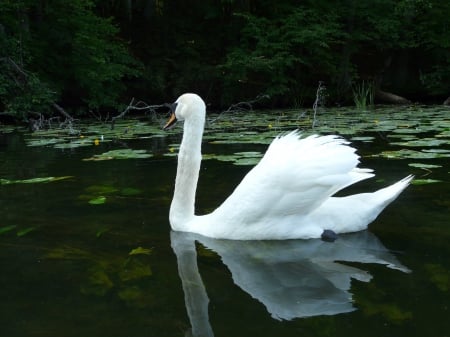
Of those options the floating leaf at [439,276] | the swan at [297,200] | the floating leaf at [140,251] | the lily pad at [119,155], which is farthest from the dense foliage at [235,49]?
the floating leaf at [439,276]

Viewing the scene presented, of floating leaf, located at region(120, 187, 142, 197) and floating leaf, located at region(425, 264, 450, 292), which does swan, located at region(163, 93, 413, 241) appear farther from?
floating leaf, located at region(120, 187, 142, 197)

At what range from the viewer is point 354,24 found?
22172 millimetres

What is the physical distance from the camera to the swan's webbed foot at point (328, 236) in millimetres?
3621

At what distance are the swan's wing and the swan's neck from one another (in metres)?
0.35

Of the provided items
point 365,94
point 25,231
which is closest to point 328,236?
point 25,231

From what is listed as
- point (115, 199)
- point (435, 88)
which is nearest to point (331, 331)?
point (115, 199)

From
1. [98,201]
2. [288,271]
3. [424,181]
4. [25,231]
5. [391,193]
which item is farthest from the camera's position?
[424,181]

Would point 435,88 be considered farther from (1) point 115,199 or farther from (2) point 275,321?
(2) point 275,321

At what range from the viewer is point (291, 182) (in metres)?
3.58

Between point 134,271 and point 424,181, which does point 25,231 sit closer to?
point 134,271

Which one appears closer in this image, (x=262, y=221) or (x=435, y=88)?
(x=262, y=221)

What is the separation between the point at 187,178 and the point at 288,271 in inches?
47.2

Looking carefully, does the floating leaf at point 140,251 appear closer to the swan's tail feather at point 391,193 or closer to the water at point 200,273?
the water at point 200,273

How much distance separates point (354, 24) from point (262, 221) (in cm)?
1963
